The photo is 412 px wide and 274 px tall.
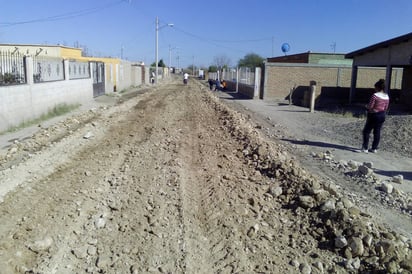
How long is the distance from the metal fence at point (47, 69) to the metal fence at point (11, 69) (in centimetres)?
134

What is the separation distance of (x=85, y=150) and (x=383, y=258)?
710cm

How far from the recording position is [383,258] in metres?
4.12

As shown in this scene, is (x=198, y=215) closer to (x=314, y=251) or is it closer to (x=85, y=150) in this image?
(x=314, y=251)

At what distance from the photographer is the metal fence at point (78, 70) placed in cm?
2117

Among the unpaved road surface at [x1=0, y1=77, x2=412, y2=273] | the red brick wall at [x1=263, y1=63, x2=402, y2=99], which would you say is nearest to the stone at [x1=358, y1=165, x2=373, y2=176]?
the unpaved road surface at [x1=0, y1=77, x2=412, y2=273]

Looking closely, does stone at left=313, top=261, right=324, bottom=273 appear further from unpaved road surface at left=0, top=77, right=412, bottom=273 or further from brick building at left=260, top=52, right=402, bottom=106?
brick building at left=260, top=52, right=402, bottom=106

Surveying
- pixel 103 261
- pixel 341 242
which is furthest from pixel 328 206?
pixel 103 261

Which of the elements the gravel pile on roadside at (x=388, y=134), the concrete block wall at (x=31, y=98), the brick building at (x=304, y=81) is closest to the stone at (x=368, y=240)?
the gravel pile on roadside at (x=388, y=134)

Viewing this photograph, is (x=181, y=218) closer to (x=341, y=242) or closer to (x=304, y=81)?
(x=341, y=242)

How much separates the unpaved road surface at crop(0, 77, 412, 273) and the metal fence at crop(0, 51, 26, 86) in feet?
15.9

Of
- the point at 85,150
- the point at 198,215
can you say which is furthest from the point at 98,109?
the point at 198,215

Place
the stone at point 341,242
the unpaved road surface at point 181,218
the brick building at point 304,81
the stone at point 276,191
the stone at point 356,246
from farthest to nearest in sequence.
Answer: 1. the brick building at point 304,81
2. the stone at point 276,191
3. the stone at point 341,242
4. the stone at point 356,246
5. the unpaved road surface at point 181,218

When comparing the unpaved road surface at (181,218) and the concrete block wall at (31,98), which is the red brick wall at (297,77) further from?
the unpaved road surface at (181,218)

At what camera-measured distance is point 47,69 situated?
1703 cm
